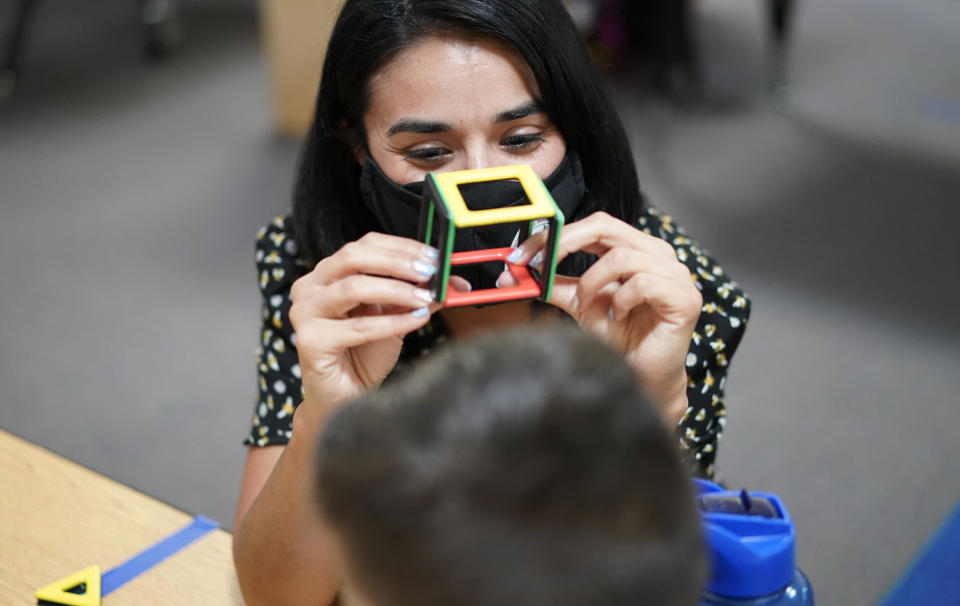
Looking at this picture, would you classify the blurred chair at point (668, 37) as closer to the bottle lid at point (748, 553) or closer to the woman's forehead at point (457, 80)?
the woman's forehead at point (457, 80)

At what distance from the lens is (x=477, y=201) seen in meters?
1.22

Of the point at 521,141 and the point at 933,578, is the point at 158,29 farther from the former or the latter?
the point at 933,578

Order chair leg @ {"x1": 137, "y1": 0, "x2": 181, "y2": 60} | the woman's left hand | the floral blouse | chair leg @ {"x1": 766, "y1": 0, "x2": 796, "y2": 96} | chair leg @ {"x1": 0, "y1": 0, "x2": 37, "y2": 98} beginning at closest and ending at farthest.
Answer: the woman's left hand
the floral blouse
chair leg @ {"x1": 766, "y1": 0, "x2": 796, "y2": 96}
chair leg @ {"x1": 0, "y1": 0, "x2": 37, "y2": 98}
chair leg @ {"x1": 137, "y1": 0, "x2": 181, "y2": 60}

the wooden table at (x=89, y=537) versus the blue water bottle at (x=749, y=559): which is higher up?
the blue water bottle at (x=749, y=559)

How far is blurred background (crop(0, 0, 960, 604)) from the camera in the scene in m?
2.33

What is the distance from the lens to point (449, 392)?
537 millimetres

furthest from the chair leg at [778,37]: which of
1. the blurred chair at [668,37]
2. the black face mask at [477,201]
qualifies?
the black face mask at [477,201]

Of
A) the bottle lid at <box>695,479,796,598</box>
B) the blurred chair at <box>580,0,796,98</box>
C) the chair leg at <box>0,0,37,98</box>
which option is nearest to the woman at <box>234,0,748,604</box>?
the bottle lid at <box>695,479,796,598</box>

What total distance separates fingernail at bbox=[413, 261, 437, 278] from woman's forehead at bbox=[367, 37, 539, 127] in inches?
12.1

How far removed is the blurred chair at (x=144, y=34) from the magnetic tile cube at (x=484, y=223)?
374 cm

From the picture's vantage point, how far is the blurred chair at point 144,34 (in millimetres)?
4074

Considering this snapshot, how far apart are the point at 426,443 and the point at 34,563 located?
0.72m

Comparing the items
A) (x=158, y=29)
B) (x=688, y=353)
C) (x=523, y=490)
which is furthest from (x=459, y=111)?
(x=158, y=29)

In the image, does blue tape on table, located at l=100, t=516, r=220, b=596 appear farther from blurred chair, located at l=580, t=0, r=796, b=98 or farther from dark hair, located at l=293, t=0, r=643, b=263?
blurred chair, located at l=580, t=0, r=796, b=98
